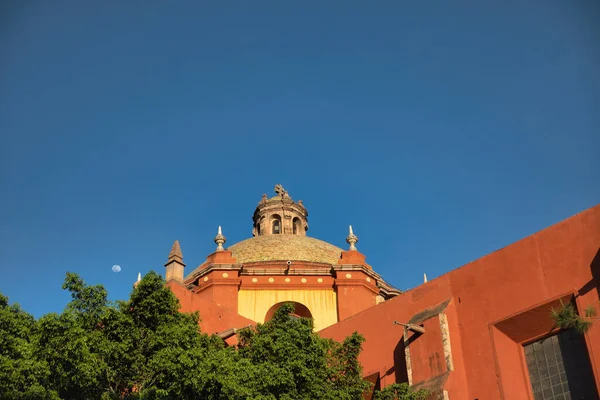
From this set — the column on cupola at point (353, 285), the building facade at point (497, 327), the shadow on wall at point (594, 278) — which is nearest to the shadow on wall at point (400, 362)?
the building facade at point (497, 327)

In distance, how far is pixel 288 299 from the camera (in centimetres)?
2302

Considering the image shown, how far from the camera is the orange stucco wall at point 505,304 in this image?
13609mm

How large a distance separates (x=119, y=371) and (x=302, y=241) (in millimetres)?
14640

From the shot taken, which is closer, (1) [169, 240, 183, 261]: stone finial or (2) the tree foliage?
(2) the tree foliage

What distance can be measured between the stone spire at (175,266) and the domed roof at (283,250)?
3.45 meters

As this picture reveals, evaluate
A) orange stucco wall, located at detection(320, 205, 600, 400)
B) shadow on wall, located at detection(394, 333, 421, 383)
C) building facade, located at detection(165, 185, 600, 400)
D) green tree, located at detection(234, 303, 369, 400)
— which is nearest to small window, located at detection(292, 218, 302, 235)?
building facade, located at detection(165, 185, 600, 400)

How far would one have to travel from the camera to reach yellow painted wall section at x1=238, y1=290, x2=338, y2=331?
22.7 meters

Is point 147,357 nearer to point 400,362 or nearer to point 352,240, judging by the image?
point 400,362

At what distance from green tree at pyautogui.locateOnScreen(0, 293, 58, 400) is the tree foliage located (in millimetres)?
16

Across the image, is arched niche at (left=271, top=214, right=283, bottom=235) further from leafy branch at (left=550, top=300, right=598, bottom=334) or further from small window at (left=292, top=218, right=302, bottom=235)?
leafy branch at (left=550, top=300, right=598, bottom=334)

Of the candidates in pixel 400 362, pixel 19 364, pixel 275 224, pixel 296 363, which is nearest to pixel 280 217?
pixel 275 224

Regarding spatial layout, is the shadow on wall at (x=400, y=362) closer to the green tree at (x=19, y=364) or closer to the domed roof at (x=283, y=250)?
the green tree at (x=19, y=364)

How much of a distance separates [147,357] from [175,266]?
882cm

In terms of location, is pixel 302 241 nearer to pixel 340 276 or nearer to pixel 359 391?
pixel 340 276
